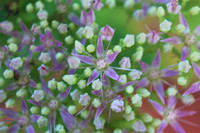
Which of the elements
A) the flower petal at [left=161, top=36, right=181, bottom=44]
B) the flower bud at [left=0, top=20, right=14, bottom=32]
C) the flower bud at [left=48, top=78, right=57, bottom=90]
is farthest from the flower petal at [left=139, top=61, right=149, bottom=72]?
the flower bud at [left=0, top=20, right=14, bottom=32]

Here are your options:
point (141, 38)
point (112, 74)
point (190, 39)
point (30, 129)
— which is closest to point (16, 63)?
point (30, 129)

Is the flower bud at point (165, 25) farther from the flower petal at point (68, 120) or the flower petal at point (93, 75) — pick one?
the flower petal at point (68, 120)

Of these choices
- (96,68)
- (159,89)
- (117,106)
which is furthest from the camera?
(159,89)

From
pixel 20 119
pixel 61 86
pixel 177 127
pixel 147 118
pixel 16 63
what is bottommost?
pixel 177 127

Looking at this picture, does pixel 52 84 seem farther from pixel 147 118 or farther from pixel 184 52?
pixel 184 52

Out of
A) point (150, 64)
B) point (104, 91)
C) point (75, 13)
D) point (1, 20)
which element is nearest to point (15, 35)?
point (1, 20)

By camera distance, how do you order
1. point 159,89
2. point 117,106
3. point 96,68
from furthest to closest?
1. point 159,89
2. point 96,68
3. point 117,106

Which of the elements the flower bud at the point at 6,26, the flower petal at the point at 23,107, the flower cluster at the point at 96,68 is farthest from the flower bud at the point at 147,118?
the flower bud at the point at 6,26
